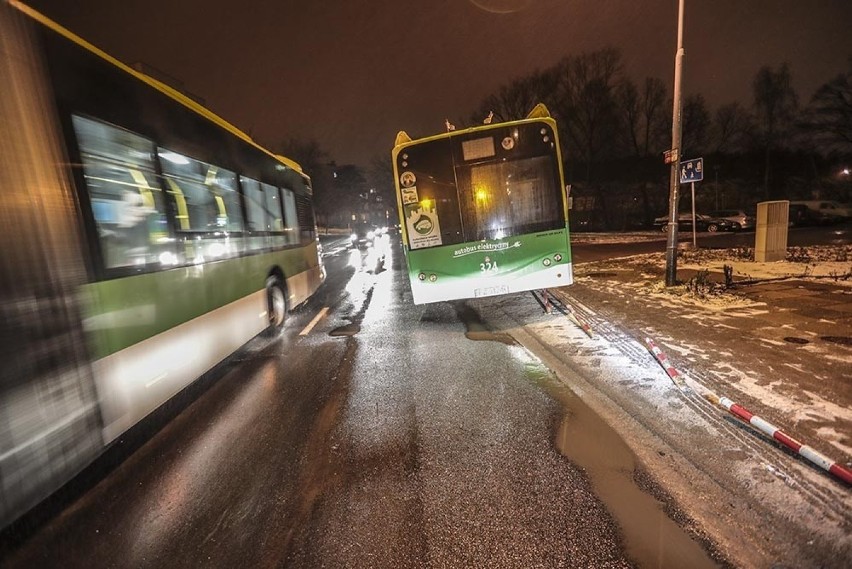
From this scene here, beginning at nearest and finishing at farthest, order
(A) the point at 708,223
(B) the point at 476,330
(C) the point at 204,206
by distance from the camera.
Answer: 1. (C) the point at 204,206
2. (B) the point at 476,330
3. (A) the point at 708,223

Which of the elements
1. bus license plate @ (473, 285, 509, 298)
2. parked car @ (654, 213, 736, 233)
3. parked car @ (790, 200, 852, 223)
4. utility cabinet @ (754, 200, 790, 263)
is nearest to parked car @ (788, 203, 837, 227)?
parked car @ (790, 200, 852, 223)

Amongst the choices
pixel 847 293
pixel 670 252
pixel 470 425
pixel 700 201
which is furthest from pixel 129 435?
pixel 700 201

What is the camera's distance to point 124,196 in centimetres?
423

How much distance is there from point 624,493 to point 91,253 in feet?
14.6

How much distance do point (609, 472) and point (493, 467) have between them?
2.94ft

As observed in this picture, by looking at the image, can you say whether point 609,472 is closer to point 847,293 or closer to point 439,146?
point 439,146

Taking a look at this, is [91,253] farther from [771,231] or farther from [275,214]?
[771,231]

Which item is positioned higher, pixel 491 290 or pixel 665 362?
pixel 491 290

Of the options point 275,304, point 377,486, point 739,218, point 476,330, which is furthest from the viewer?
point 739,218

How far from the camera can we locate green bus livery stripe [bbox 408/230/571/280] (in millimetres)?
8023

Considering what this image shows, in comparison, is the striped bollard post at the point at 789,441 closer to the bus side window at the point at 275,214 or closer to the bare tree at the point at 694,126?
the bus side window at the point at 275,214

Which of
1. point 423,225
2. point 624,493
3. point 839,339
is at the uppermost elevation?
point 423,225

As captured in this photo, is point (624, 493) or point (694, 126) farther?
point (694, 126)

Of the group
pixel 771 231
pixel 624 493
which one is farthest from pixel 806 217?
pixel 624 493
